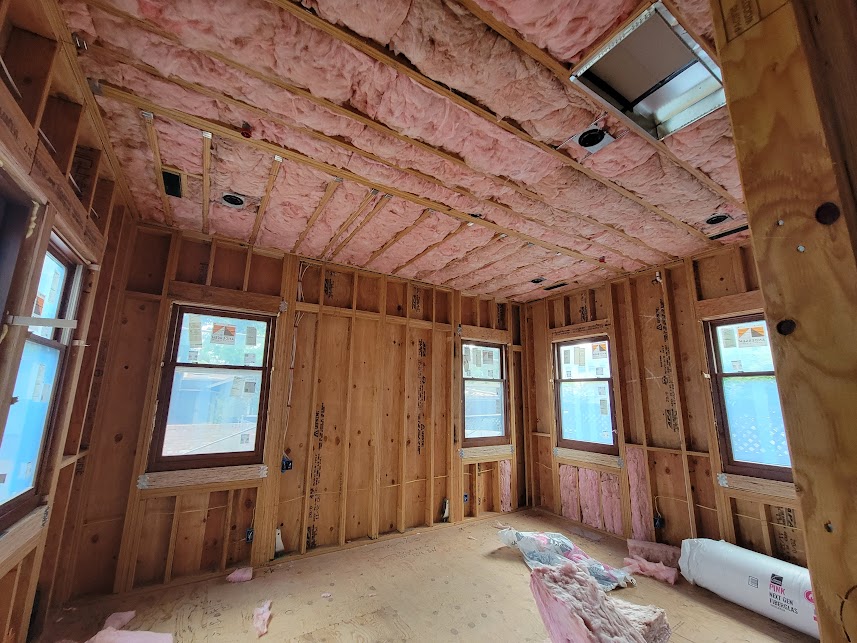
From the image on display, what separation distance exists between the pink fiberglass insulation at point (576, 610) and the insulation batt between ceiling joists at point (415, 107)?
261 centimetres

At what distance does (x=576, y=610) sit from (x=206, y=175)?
3.65m

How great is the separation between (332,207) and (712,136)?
2.76m

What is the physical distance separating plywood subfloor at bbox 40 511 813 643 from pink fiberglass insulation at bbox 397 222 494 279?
3242mm

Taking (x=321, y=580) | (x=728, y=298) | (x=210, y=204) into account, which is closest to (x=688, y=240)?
(x=728, y=298)

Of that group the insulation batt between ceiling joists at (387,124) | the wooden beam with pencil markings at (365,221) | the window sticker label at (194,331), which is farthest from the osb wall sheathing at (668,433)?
the window sticker label at (194,331)

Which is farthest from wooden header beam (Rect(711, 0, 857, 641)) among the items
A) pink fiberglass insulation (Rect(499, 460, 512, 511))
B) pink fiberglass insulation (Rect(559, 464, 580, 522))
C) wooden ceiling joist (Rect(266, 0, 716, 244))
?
pink fiberglass insulation (Rect(499, 460, 512, 511))

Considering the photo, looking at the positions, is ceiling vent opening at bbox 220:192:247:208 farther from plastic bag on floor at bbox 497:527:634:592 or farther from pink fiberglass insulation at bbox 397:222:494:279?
plastic bag on floor at bbox 497:527:634:592

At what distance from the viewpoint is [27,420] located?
202cm

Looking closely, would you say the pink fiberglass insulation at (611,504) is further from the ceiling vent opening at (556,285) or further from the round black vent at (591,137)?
the round black vent at (591,137)

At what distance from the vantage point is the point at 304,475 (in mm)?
4098

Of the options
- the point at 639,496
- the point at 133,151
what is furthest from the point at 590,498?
the point at 133,151

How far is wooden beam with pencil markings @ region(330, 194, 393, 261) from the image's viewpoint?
313 cm

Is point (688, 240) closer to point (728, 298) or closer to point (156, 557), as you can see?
point (728, 298)

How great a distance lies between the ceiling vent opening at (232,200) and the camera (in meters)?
3.10
